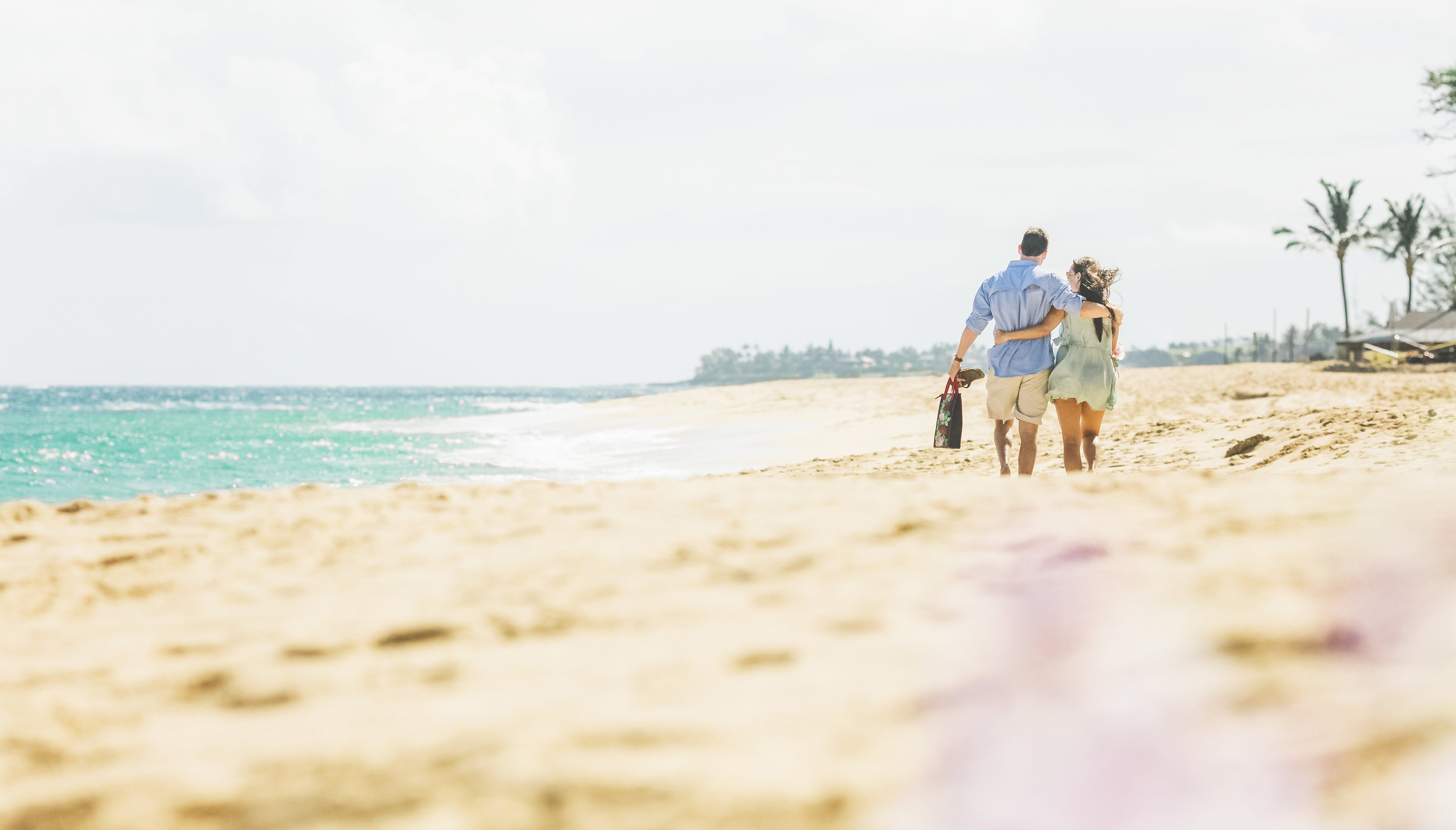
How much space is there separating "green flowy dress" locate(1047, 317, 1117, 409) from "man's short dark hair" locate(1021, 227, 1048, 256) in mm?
436

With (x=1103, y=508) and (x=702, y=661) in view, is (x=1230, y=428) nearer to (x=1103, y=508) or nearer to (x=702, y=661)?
(x=1103, y=508)

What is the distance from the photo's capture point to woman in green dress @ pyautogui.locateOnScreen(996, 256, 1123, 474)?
501cm

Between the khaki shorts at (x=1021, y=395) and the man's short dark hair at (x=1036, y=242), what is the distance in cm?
65

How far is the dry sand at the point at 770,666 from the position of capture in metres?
1.42

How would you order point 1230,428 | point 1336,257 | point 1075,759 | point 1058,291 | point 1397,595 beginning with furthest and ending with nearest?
point 1336,257 < point 1230,428 < point 1058,291 < point 1397,595 < point 1075,759

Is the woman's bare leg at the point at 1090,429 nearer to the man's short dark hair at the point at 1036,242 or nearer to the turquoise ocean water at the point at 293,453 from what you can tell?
the man's short dark hair at the point at 1036,242

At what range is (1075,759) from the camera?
1465 mm

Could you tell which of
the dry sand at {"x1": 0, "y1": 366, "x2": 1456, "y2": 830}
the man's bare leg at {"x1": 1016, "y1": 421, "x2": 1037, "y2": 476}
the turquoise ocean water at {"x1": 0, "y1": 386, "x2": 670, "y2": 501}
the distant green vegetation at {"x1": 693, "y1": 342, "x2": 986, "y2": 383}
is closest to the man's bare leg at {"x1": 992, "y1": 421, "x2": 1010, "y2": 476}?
the man's bare leg at {"x1": 1016, "y1": 421, "x2": 1037, "y2": 476}

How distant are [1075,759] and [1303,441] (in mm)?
6494

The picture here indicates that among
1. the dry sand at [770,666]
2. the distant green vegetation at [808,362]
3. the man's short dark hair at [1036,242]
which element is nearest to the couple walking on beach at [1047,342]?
the man's short dark hair at [1036,242]

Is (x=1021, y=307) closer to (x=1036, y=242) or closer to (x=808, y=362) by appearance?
(x=1036, y=242)

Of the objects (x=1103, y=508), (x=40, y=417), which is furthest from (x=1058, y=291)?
(x=40, y=417)

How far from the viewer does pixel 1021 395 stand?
5125 mm

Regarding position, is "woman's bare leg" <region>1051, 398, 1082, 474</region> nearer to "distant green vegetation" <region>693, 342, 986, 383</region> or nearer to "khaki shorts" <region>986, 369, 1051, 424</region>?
"khaki shorts" <region>986, 369, 1051, 424</region>
